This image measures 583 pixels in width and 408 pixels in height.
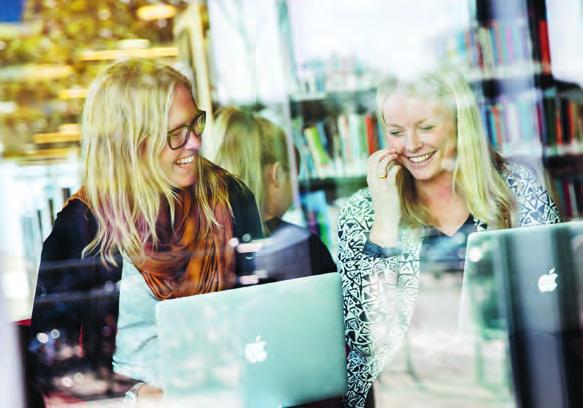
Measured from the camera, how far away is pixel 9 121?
8.96 feet

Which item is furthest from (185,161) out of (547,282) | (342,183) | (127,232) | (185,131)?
(547,282)

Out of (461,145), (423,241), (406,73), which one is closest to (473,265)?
(423,241)

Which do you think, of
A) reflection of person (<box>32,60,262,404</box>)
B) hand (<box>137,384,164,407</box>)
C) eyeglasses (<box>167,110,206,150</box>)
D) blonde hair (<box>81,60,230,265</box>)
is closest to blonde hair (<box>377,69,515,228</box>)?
eyeglasses (<box>167,110,206,150</box>)

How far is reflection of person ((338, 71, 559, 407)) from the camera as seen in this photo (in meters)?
3.13

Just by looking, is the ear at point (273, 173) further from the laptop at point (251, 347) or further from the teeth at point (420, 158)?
the laptop at point (251, 347)

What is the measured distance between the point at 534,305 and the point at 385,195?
30.0 inches

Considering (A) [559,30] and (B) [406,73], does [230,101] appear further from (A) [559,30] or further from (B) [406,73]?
(A) [559,30]

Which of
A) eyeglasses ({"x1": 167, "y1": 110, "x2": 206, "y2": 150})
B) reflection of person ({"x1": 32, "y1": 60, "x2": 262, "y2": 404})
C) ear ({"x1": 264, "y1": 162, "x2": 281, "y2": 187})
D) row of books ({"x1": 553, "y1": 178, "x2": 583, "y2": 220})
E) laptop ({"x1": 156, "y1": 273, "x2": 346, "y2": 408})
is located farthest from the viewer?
row of books ({"x1": 553, "y1": 178, "x2": 583, "y2": 220})

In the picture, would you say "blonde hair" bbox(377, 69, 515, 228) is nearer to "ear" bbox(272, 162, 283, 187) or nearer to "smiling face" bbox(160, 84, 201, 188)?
"ear" bbox(272, 162, 283, 187)

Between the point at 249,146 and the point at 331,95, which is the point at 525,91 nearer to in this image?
the point at 331,95

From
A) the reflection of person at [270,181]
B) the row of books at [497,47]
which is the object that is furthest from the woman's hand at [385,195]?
the row of books at [497,47]

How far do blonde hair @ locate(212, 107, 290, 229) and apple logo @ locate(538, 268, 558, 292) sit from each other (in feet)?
3.73

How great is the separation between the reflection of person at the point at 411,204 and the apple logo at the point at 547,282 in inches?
15.8

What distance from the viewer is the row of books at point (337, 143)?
3195mm
